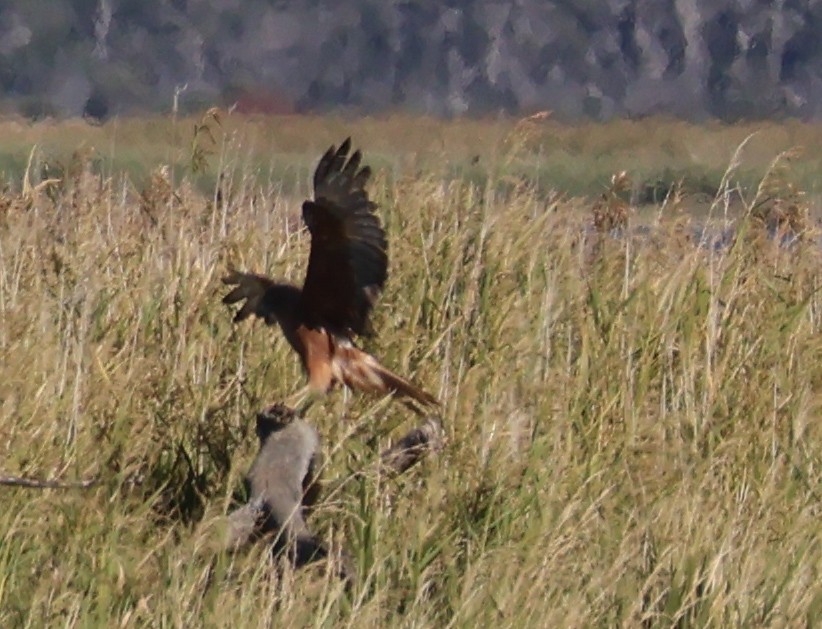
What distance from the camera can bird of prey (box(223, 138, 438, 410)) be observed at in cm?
457

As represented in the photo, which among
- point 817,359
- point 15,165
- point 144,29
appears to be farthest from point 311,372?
point 144,29

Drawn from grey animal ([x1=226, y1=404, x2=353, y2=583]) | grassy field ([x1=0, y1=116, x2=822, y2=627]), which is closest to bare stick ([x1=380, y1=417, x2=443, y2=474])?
grassy field ([x1=0, y1=116, x2=822, y2=627])

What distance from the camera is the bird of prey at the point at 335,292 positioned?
4.57 metres

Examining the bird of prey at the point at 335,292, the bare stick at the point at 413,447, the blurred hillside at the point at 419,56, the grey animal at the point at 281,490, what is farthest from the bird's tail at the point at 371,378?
the blurred hillside at the point at 419,56

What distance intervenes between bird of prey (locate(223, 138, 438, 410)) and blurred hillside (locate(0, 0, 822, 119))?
4732mm

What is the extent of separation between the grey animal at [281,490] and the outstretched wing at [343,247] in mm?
645

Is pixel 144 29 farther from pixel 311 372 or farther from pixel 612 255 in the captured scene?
pixel 311 372

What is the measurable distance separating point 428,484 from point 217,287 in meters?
1.25

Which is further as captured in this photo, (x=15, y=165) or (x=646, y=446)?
(x=15, y=165)

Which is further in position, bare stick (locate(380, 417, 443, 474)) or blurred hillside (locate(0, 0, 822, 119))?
blurred hillside (locate(0, 0, 822, 119))

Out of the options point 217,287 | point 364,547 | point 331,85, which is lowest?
point 364,547

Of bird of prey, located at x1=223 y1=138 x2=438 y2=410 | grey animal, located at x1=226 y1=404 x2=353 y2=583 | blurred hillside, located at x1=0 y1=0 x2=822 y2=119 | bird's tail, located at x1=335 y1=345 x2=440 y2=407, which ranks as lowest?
grey animal, located at x1=226 y1=404 x2=353 y2=583

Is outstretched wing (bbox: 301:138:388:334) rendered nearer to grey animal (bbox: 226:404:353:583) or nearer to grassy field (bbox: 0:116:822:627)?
grassy field (bbox: 0:116:822:627)

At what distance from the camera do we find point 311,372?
478 cm
